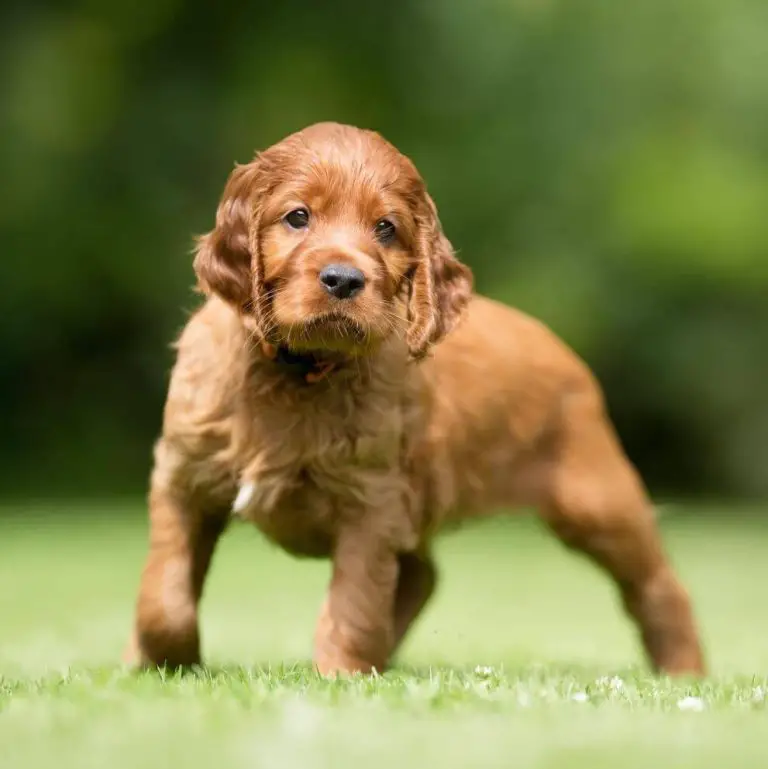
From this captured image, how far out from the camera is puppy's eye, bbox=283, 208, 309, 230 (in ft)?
15.9

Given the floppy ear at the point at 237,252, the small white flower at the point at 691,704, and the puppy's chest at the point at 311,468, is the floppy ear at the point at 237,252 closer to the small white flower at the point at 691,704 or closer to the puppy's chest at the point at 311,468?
the puppy's chest at the point at 311,468

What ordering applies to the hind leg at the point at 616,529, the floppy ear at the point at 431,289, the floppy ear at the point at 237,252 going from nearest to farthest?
the floppy ear at the point at 237,252, the floppy ear at the point at 431,289, the hind leg at the point at 616,529

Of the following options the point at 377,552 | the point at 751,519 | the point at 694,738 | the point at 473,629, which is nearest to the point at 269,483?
the point at 377,552

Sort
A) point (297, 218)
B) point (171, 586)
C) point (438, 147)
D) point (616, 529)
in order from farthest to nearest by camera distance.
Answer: point (438, 147) < point (616, 529) < point (171, 586) < point (297, 218)

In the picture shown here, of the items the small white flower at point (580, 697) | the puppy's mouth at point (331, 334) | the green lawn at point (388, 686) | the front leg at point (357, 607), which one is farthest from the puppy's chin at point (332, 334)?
the small white flower at point (580, 697)

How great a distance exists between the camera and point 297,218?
486 cm

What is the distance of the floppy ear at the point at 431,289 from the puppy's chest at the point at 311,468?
11.9 inches

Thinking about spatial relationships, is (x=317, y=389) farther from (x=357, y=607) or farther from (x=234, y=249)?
(x=357, y=607)

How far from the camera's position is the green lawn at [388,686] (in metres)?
3.58

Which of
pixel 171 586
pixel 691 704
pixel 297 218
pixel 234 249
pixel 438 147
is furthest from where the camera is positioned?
pixel 438 147

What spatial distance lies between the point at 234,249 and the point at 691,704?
188 centimetres

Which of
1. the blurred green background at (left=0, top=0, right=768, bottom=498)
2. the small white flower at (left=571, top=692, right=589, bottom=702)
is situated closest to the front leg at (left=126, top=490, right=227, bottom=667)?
the small white flower at (left=571, top=692, right=589, bottom=702)

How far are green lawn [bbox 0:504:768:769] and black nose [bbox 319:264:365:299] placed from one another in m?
1.08

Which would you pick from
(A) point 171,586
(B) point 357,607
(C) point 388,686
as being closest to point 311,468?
(B) point 357,607
